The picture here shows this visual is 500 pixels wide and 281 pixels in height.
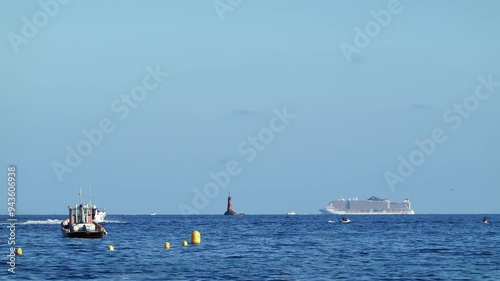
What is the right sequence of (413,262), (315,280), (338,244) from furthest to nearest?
(338,244) < (413,262) < (315,280)

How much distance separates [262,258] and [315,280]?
803 inches

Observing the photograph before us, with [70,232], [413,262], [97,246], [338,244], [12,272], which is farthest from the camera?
[70,232]

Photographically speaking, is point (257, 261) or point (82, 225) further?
point (82, 225)

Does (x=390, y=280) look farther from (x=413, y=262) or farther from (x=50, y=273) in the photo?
(x=50, y=273)

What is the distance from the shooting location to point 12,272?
203 feet

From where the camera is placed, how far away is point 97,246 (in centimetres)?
9425

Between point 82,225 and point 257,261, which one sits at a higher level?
point 82,225

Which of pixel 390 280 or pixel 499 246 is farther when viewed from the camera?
pixel 499 246

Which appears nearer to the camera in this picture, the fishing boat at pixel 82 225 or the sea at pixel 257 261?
the sea at pixel 257 261

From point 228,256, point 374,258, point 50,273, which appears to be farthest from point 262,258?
point 50,273

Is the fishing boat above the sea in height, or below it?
above

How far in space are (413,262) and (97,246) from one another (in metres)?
36.8

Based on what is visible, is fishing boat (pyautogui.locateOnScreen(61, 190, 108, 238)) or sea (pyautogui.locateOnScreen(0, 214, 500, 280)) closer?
sea (pyautogui.locateOnScreen(0, 214, 500, 280))

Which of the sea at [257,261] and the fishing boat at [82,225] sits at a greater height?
the fishing boat at [82,225]
